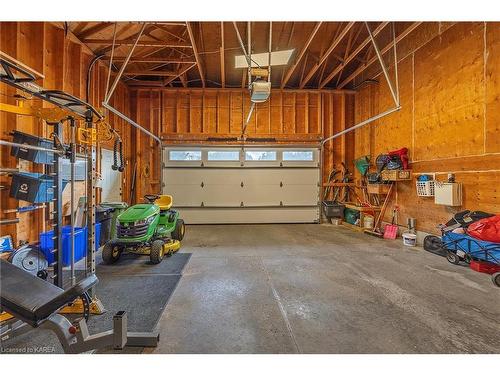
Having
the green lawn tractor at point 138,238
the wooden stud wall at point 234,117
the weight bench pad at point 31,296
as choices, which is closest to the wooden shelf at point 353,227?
the wooden stud wall at point 234,117

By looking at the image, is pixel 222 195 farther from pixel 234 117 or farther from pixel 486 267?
pixel 486 267

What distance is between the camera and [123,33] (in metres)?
4.80

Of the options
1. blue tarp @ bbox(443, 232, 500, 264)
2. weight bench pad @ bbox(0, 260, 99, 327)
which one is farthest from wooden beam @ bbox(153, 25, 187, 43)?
blue tarp @ bbox(443, 232, 500, 264)

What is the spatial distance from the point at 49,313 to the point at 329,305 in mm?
2270

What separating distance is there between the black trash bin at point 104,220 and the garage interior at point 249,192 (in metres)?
0.04

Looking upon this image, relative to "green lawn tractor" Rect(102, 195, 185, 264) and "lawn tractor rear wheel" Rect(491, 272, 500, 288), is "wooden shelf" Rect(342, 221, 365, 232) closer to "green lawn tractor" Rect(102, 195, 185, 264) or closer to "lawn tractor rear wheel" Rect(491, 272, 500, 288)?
"lawn tractor rear wheel" Rect(491, 272, 500, 288)

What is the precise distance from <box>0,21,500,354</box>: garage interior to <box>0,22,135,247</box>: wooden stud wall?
0.03 metres

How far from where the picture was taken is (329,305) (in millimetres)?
2361

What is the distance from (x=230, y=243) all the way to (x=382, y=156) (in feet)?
13.4

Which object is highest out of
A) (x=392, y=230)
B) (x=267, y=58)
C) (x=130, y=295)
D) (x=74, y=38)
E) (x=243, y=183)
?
(x=74, y=38)

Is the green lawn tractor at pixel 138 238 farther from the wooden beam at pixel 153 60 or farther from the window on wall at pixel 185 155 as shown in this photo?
the wooden beam at pixel 153 60

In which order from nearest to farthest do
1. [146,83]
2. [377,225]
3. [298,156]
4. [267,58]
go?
[267,58] → [377,225] → [146,83] → [298,156]

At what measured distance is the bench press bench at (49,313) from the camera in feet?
4.79

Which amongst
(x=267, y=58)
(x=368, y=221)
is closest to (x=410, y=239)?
(x=368, y=221)
